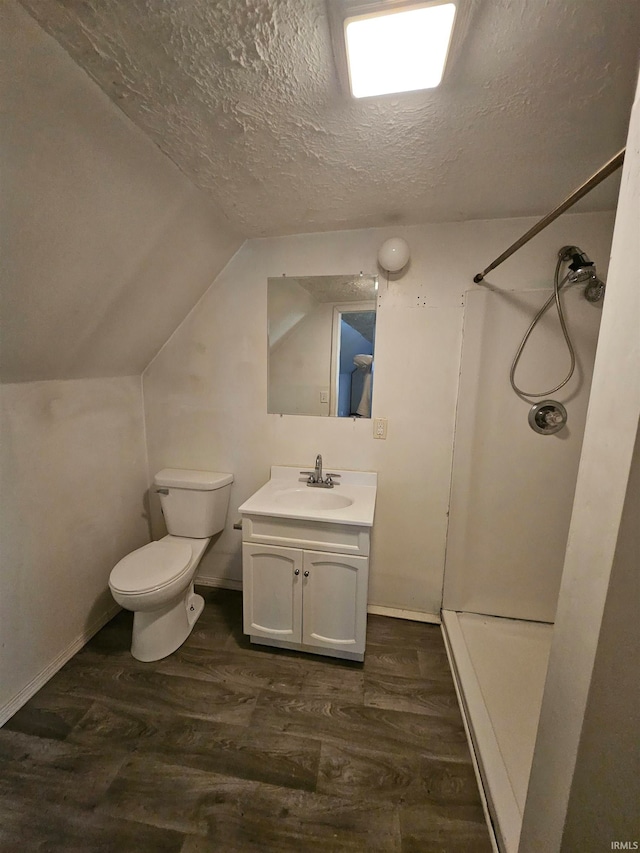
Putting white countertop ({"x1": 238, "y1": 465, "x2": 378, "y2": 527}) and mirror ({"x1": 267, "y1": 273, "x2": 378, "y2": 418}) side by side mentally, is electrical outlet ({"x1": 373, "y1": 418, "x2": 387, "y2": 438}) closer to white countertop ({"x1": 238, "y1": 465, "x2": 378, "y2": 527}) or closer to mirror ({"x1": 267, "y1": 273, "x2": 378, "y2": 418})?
mirror ({"x1": 267, "y1": 273, "x2": 378, "y2": 418})

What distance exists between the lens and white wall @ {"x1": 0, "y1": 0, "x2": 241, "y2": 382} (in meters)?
0.77

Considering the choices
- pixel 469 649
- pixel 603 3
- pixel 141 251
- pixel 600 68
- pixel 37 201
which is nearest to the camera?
pixel 603 3

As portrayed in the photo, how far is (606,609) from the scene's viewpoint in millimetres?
546

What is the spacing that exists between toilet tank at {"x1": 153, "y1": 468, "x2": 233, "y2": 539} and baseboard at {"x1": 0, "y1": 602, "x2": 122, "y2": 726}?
0.55m

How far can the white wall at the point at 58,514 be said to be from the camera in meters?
1.25

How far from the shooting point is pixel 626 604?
0.54m

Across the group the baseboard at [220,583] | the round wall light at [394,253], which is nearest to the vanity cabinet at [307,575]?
the baseboard at [220,583]

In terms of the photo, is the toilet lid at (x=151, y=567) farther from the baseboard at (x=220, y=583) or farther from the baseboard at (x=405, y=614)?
the baseboard at (x=405, y=614)

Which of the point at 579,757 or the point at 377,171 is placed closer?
the point at 579,757

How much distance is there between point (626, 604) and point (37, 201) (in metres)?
1.70

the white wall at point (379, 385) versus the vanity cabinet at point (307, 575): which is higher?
the white wall at point (379, 385)

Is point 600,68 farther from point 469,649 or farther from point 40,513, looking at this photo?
point 40,513

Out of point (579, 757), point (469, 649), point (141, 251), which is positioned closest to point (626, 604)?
point (579, 757)

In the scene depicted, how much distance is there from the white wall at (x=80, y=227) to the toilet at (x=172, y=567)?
79 cm
